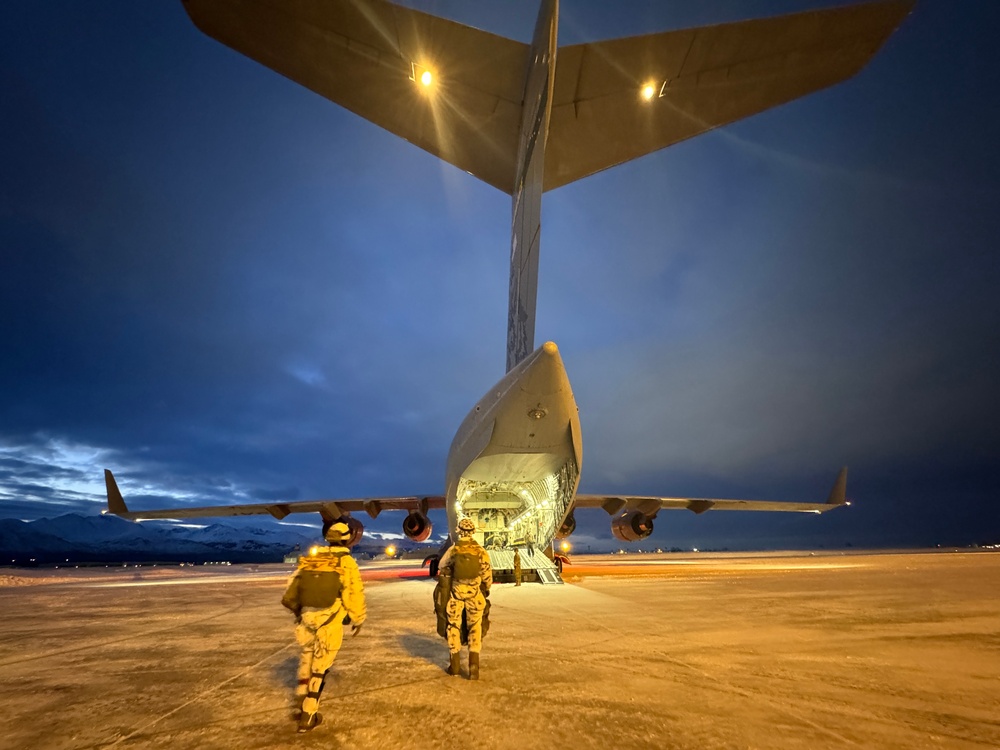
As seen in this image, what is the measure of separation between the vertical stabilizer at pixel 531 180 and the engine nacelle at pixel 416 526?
314 inches

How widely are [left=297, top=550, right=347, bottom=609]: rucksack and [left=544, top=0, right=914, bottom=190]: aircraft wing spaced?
9.10 m

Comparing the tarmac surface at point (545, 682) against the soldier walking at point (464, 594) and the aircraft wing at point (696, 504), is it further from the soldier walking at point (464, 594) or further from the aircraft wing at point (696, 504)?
the aircraft wing at point (696, 504)

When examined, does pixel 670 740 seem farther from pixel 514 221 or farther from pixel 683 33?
pixel 514 221

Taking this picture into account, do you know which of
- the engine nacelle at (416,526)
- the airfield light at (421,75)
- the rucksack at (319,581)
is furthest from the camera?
the engine nacelle at (416,526)

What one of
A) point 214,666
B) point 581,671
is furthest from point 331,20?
point 581,671

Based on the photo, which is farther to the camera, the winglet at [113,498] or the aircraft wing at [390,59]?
the winglet at [113,498]

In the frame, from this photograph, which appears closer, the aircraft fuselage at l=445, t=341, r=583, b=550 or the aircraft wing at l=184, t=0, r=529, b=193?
the aircraft wing at l=184, t=0, r=529, b=193

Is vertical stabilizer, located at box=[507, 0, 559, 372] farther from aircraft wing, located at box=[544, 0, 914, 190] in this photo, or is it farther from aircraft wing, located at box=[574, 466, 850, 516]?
aircraft wing, located at box=[574, 466, 850, 516]

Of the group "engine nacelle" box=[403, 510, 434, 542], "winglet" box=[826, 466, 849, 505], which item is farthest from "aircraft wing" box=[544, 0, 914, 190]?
"winglet" box=[826, 466, 849, 505]

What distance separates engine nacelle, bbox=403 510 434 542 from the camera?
16.8 meters

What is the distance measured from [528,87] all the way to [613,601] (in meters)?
10.4

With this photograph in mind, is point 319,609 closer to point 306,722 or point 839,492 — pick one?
point 306,722

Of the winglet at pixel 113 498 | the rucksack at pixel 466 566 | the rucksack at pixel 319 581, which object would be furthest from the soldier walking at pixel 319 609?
the winglet at pixel 113 498

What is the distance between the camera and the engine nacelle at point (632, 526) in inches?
678
